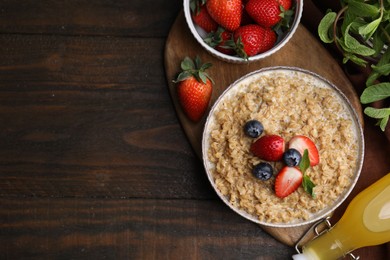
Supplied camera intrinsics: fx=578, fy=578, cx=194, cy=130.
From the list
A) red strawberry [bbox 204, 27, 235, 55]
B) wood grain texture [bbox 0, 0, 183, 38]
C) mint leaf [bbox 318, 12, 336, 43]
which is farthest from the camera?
wood grain texture [bbox 0, 0, 183, 38]

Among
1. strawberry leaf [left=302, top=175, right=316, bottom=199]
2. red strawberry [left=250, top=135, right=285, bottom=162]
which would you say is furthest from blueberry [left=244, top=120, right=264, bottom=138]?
strawberry leaf [left=302, top=175, right=316, bottom=199]

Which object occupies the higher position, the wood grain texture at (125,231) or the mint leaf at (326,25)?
the mint leaf at (326,25)

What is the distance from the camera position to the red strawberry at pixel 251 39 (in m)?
1.25

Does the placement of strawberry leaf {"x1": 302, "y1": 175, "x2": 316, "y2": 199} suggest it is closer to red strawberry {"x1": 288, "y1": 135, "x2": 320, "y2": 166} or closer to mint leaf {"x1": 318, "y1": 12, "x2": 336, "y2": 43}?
red strawberry {"x1": 288, "y1": 135, "x2": 320, "y2": 166}

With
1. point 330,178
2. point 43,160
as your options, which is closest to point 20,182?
point 43,160

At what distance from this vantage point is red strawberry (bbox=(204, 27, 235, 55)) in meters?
1.27

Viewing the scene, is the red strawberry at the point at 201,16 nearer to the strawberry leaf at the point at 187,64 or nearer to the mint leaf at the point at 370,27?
the strawberry leaf at the point at 187,64

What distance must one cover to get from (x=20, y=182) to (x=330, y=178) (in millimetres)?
723

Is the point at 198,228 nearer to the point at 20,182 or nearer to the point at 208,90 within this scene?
the point at 208,90

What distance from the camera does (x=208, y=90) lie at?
4.28 feet

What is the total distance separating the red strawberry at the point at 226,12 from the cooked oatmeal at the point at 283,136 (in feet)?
0.43

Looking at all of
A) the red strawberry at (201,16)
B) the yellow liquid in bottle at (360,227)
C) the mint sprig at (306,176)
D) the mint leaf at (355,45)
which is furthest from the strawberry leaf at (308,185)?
the red strawberry at (201,16)

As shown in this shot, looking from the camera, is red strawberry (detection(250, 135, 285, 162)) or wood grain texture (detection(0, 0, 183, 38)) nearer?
red strawberry (detection(250, 135, 285, 162))

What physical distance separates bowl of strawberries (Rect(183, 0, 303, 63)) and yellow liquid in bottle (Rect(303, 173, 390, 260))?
379 millimetres
